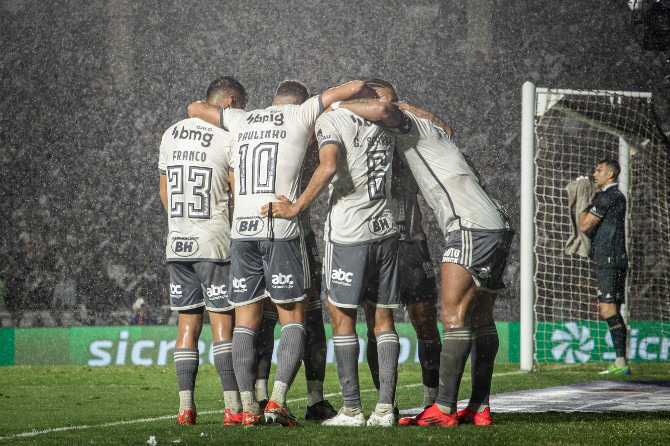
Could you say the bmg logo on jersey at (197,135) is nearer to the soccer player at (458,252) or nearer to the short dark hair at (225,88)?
the short dark hair at (225,88)

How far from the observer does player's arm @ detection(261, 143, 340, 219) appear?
4.91m

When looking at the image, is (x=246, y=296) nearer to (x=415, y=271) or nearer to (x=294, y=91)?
(x=415, y=271)

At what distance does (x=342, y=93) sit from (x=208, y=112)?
835 millimetres

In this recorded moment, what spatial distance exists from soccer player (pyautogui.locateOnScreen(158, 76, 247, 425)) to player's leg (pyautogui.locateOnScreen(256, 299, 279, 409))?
0.67 feet

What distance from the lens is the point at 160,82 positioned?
939 inches

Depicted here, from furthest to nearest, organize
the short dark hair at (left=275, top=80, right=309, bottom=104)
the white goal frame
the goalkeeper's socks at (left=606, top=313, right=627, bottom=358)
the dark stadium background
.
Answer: the dark stadium background, the white goal frame, the goalkeeper's socks at (left=606, top=313, right=627, bottom=358), the short dark hair at (left=275, top=80, right=309, bottom=104)

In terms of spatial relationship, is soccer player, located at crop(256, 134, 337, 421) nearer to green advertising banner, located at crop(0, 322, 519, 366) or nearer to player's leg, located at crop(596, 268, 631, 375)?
→ player's leg, located at crop(596, 268, 631, 375)

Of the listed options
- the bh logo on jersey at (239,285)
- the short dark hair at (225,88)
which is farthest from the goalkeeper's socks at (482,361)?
the short dark hair at (225,88)

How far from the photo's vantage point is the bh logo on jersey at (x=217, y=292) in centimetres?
544

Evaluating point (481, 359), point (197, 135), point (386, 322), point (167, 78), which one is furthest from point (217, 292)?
point (167, 78)

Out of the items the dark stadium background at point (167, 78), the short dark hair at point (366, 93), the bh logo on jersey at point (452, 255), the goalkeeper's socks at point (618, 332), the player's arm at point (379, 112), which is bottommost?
the goalkeeper's socks at point (618, 332)

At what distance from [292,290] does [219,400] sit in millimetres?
2371

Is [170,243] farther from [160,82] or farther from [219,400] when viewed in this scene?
[160,82]

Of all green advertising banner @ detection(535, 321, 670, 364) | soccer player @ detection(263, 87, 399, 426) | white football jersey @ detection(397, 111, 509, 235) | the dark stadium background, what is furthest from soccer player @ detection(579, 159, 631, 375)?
the dark stadium background
